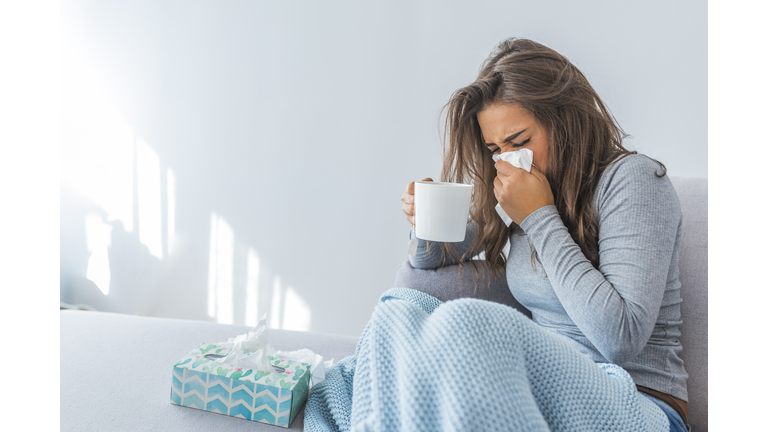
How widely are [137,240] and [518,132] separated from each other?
1.89 meters

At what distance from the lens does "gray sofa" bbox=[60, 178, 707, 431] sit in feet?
2.21

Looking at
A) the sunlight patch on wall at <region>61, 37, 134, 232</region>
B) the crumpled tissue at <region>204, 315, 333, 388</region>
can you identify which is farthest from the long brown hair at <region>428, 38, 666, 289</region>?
the sunlight patch on wall at <region>61, 37, 134, 232</region>

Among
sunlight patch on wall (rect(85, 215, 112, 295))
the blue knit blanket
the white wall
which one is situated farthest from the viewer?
sunlight patch on wall (rect(85, 215, 112, 295))

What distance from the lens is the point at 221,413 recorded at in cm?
69

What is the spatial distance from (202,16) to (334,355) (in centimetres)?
156

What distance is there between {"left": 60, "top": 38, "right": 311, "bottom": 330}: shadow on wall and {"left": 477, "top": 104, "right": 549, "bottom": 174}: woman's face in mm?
1244

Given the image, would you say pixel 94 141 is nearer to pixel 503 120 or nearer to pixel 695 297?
pixel 503 120

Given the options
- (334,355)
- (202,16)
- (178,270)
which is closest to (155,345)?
(334,355)

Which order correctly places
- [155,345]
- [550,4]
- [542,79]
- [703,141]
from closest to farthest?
[542,79]
[155,345]
[703,141]
[550,4]

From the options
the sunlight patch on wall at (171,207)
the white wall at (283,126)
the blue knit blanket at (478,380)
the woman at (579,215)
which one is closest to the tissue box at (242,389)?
the blue knit blanket at (478,380)

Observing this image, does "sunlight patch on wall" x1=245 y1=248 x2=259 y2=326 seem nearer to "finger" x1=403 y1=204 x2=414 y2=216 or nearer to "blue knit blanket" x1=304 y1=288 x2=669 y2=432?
"finger" x1=403 y1=204 x2=414 y2=216

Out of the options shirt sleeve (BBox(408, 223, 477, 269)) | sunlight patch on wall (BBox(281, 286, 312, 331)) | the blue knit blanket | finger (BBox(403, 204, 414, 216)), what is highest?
finger (BBox(403, 204, 414, 216))

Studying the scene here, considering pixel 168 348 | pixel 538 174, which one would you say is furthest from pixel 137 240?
pixel 538 174

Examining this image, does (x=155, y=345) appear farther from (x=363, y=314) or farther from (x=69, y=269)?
(x=69, y=269)
